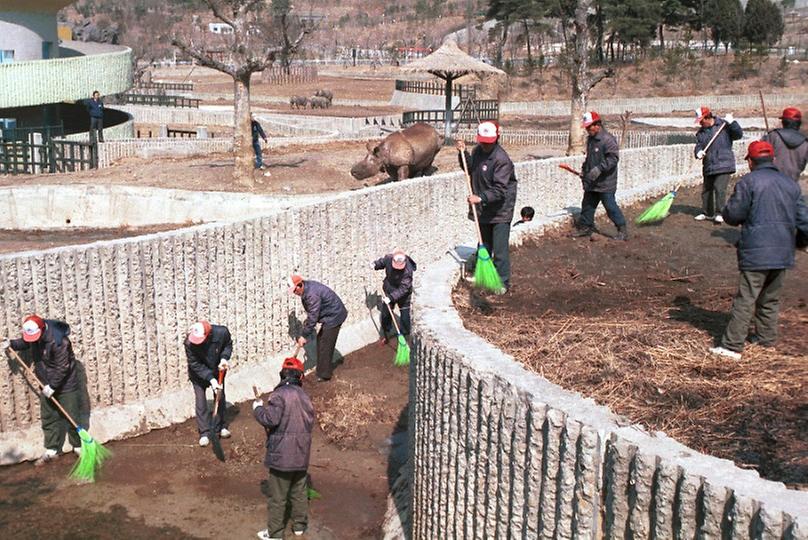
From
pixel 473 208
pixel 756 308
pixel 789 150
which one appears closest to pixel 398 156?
pixel 789 150

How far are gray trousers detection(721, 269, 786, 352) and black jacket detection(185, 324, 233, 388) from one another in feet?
14.5

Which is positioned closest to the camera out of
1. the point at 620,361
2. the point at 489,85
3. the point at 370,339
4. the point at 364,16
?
the point at 620,361

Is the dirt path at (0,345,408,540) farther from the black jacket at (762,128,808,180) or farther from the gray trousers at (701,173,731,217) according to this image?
the black jacket at (762,128,808,180)

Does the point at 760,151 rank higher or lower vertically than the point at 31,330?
higher

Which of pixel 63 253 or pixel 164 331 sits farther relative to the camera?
pixel 164 331

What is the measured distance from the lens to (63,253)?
873 cm

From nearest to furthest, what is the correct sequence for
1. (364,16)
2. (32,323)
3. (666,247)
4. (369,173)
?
(32,323)
(666,247)
(369,173)
(364,16)

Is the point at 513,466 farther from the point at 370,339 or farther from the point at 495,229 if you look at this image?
the point at 370,339

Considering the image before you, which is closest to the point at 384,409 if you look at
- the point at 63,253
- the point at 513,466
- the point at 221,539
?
the point at 221,539

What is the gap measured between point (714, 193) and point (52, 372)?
8368 millimetres

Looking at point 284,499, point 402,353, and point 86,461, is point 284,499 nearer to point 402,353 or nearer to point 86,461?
point 86,461

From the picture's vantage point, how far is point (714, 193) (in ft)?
42.1

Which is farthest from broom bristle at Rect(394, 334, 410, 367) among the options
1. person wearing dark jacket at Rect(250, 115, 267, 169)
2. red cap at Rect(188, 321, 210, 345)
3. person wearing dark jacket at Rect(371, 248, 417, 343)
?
person wearing dark jacket at Rect(250, 115, 267, 169)

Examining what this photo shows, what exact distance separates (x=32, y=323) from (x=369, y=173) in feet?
31.2
